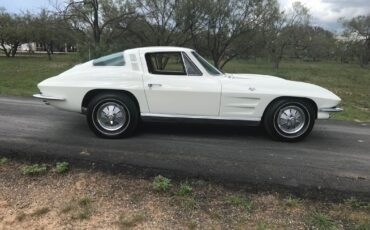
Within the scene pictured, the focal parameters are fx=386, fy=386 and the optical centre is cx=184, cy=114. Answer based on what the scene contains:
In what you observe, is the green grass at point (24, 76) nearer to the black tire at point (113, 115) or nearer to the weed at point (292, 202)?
the black tire at point (113, 115)

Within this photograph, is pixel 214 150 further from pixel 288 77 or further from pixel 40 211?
pixel 288 77

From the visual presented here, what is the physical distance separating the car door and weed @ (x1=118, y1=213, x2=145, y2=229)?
7.55ft

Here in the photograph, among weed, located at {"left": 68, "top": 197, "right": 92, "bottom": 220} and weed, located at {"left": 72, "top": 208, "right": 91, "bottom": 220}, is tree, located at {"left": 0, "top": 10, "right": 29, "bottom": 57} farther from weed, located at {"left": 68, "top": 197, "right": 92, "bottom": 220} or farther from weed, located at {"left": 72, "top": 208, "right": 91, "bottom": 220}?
weed, located at {"left": 72, "top": 208, "right": 91, "bottom": 220}

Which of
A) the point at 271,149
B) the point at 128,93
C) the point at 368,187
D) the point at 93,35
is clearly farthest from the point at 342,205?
the point at 93,35

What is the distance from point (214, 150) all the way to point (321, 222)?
2022mm

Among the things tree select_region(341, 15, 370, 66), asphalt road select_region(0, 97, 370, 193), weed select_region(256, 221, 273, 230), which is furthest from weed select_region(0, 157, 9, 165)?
tree select_region(341, 15, 370, 66)

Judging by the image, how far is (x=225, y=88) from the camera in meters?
5.84

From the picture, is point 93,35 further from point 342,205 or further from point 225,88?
point 342,205

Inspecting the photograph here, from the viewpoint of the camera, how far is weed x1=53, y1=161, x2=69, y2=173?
4757mm

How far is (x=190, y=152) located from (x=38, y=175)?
2.01m

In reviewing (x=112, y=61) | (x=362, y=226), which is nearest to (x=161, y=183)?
(x=362, y=226)

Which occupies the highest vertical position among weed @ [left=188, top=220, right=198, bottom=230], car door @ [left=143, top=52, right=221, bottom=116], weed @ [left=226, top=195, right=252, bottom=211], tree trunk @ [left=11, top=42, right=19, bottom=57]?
tree trunk @ [left=11, top=42, right=19, bottom=57]

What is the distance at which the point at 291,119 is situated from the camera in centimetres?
604

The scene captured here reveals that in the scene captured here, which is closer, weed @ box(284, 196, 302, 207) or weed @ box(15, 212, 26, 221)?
weed @ box(15, 212, 26, 221)
